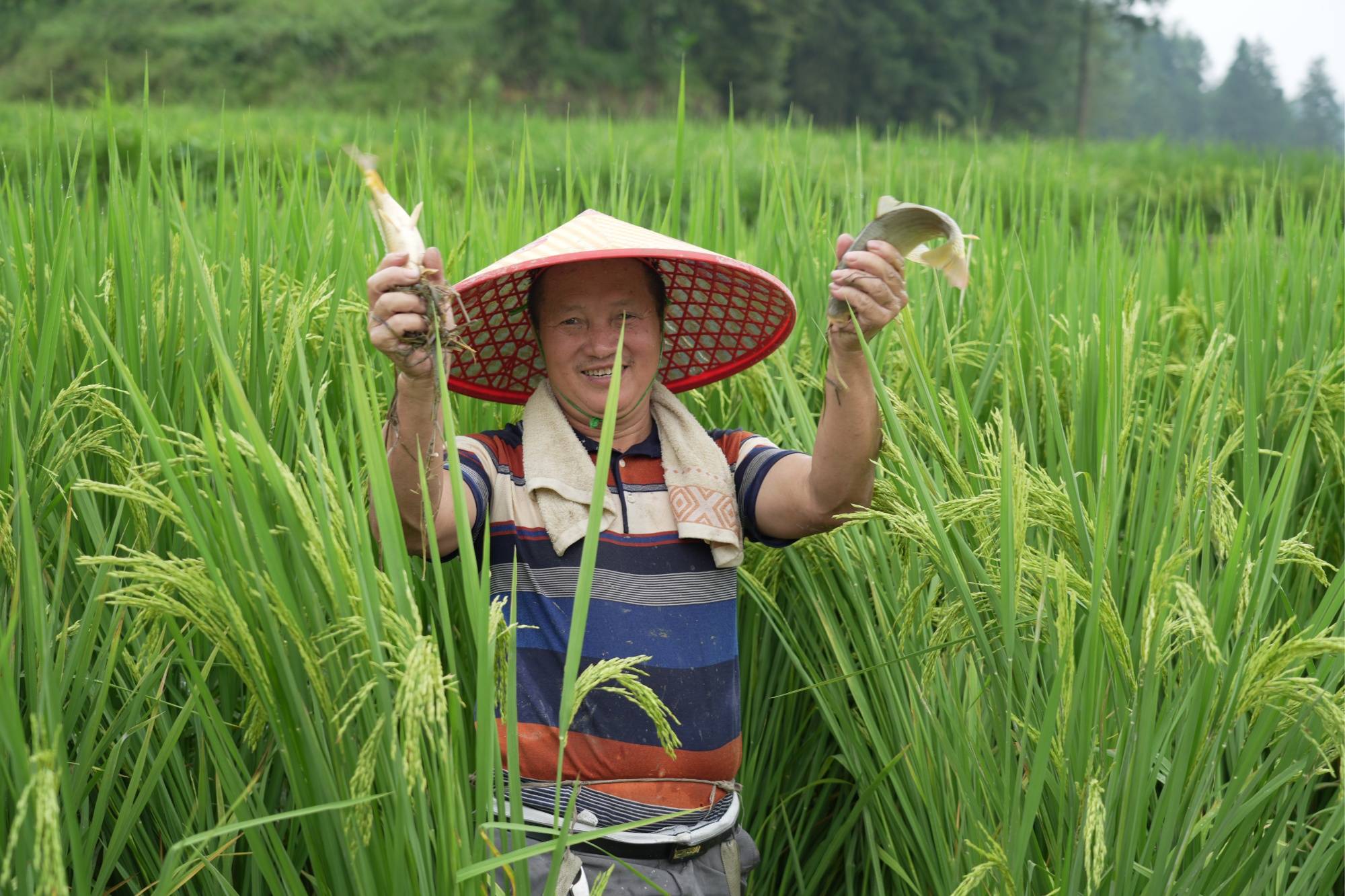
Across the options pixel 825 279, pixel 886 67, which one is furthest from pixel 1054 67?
pixel 825 279

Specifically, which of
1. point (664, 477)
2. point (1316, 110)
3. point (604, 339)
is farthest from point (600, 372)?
point (1316, 110)

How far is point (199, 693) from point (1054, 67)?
43.0 metres

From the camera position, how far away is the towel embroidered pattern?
165cm

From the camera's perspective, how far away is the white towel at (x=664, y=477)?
1617 millimetres

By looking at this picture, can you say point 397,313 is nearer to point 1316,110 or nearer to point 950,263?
point 950,263

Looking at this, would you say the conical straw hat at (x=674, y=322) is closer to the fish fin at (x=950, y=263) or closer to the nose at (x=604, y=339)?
the nose at (x=604, y=339)

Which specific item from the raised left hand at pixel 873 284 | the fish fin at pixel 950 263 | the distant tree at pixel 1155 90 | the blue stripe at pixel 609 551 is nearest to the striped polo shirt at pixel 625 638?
the blue stripe at pixel 609 551

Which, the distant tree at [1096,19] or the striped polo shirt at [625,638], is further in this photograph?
the distant tree at [1096,19]

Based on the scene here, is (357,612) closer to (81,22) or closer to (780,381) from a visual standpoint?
(780,381)

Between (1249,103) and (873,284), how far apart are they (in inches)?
4344

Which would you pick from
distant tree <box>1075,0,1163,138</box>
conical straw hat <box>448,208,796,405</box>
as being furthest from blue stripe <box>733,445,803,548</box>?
distant tree <box>1075,0,1163,138</box>

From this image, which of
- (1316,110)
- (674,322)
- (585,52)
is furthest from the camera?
(1316,110)

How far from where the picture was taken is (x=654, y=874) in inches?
60.2

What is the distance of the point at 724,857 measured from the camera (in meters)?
1.63
